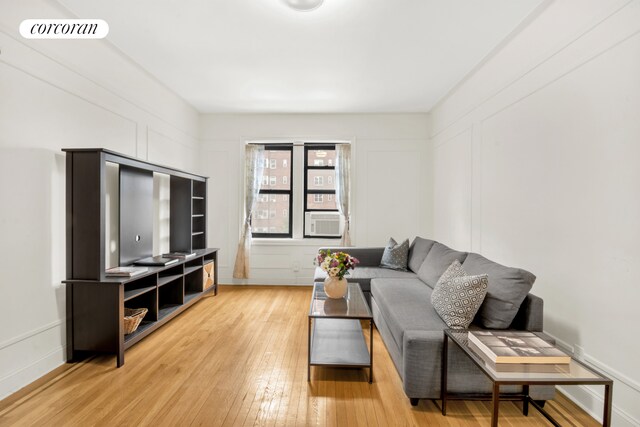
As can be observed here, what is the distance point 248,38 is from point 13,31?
168cm

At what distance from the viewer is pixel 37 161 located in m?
2.24

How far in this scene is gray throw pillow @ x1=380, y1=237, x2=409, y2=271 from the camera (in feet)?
13.3

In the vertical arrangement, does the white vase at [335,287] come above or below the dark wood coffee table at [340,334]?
above

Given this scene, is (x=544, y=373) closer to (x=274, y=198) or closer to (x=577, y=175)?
(x=577, y=175)

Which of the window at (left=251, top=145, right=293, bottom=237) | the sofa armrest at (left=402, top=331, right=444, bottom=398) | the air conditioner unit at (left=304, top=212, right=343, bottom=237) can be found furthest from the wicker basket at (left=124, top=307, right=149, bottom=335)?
the air conditioner unit at (left=304, top=212, right=343, bottom=237)

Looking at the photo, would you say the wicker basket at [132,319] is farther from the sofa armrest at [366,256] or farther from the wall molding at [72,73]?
the sofa armrest at [366,256]

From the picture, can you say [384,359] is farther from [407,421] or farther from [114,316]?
[114,316]

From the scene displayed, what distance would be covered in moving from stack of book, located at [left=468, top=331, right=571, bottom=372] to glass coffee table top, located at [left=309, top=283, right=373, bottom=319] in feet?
2.56

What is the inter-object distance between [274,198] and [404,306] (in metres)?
3.29

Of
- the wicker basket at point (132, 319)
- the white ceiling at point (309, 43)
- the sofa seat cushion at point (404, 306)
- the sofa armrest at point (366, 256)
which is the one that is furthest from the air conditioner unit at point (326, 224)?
the wicker basket at point (132, 319)

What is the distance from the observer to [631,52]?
65.2 inches

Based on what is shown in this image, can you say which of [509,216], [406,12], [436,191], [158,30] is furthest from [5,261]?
[436,191]

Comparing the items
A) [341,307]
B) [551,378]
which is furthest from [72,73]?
[551,378]

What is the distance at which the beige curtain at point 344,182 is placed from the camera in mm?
5016
